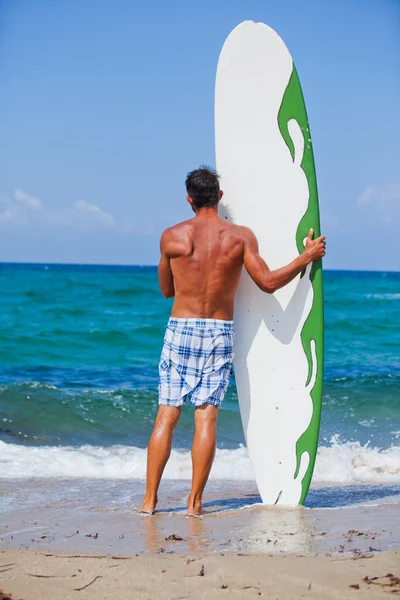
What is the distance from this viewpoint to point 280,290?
3979 millimetres

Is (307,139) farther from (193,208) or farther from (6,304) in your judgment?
(6,304)

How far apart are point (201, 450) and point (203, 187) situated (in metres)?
1.26

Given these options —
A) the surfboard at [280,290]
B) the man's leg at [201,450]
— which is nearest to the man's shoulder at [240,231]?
the surfboard at [280,290]

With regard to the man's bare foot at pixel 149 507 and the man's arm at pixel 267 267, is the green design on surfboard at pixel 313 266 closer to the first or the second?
the man's arm at pixel 267 267

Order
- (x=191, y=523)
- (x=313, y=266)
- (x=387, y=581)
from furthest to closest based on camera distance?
1. (x=313, y=266)
2. (x=191, y=523)
3. (x=387, y=581)

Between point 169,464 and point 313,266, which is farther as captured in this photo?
point 169,464

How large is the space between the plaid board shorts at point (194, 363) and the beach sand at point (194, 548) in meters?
0.57

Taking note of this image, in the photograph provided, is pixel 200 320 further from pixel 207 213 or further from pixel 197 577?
pixel 197 577

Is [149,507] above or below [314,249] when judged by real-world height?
below

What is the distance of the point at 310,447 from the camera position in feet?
12.9

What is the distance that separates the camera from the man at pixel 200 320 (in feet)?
11.6

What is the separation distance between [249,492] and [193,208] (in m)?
1.84

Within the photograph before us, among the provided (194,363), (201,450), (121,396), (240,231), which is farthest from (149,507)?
(121,396)

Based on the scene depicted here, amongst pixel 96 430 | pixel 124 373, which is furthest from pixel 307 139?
pixel 124 373
